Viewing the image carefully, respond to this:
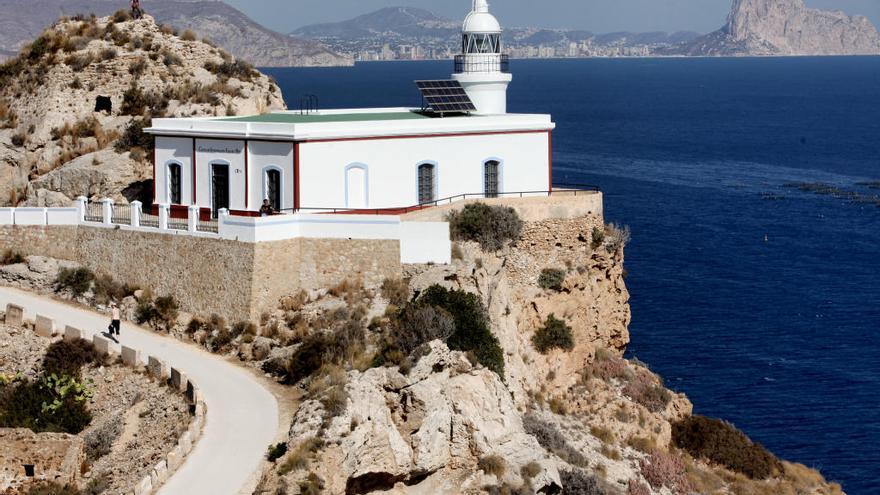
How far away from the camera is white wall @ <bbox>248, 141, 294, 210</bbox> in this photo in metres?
38.1

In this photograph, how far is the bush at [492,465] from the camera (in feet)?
98.6

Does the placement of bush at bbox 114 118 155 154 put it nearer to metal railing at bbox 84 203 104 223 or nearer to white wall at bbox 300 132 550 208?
metal railing at bbox 84 203 104 223

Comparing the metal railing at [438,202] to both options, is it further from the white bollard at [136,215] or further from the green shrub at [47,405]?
the green shrub at [47,405]

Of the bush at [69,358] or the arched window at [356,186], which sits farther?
the arched window at [356,186]

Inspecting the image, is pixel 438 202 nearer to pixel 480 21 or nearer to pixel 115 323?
pixel 480 21

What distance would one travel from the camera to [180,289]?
37.5 metres

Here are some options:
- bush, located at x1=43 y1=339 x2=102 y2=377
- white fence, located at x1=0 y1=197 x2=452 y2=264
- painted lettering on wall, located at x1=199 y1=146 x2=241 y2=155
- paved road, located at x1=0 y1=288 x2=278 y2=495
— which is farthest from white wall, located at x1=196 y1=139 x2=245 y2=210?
bush, located at x1=43 y1=339 x2=102 y2=377

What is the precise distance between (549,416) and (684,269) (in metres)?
36.1

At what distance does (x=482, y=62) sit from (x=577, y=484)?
17.1 metres

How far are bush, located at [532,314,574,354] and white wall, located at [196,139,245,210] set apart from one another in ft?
29.9

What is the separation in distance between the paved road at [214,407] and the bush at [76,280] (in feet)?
2.05

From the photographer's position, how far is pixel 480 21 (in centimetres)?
4459

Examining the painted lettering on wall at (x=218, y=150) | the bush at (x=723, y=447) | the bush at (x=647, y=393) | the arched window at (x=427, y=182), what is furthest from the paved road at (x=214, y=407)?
the bush at (x=723, y=447)

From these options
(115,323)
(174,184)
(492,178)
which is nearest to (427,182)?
(492,178)
